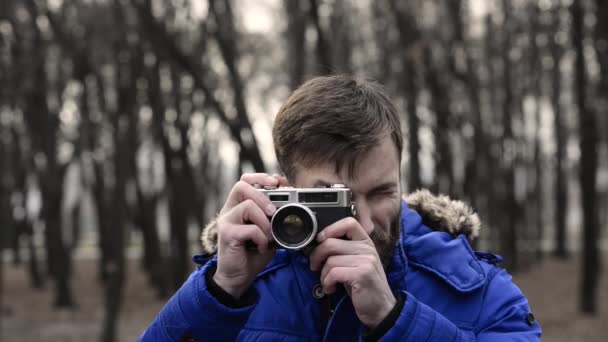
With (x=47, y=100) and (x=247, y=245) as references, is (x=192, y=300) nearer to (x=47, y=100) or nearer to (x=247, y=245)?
(x=247, y=245)

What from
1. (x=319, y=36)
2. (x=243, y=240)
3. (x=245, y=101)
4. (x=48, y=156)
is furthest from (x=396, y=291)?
(x=48, y=156)

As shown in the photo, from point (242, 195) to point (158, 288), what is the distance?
19.1 meters

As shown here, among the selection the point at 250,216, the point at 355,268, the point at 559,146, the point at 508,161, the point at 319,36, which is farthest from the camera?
the point at 559,146

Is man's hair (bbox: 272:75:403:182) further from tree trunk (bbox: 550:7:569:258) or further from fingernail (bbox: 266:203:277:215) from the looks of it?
tree trunk (bbox: 550:7:569:258)

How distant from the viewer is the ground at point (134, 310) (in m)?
15.1

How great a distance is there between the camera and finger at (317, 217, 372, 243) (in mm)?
2361

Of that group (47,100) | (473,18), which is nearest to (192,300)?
(47,100)

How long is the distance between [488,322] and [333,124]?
0.76 m

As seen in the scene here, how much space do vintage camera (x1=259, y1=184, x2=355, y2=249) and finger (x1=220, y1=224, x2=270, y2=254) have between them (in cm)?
7

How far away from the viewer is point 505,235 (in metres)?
22.6

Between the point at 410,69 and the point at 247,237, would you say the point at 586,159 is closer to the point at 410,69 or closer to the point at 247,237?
the point at 410,69

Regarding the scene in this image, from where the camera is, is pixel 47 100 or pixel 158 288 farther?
pixel 158 288

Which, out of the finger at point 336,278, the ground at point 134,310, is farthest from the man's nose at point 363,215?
the ground at point 134,310

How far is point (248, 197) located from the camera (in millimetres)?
2520
